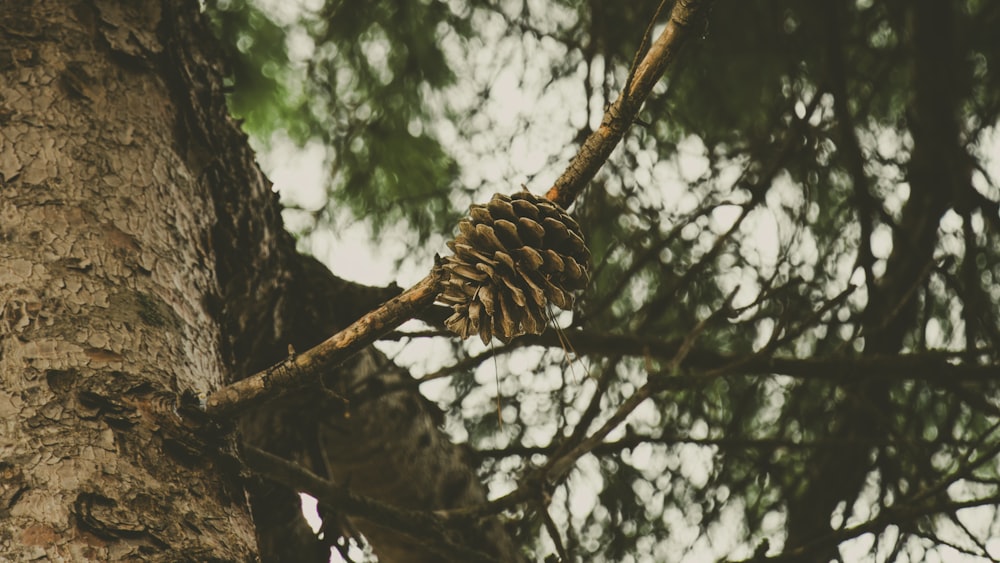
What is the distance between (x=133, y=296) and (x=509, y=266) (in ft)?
1.72

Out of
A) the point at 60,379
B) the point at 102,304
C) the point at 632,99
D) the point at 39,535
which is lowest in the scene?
the point at 39,535

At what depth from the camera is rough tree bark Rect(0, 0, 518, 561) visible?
91cm

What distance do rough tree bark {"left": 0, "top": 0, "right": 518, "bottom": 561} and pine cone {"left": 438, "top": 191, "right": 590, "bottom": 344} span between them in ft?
1.03

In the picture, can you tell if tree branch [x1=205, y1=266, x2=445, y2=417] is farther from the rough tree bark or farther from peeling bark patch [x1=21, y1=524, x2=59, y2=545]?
peeling bark patch [x1=21, y1=524, x2=59, y2=545]

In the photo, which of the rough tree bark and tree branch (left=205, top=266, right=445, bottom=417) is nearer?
the rough tree bark

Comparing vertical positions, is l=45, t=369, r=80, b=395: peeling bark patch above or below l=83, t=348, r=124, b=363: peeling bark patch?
below

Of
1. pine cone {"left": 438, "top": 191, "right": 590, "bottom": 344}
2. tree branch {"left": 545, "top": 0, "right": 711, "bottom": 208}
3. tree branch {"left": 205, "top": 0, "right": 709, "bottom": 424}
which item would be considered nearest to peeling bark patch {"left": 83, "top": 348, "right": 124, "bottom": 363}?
tree branch {"left": 205, "top": 0, "right": 709, "bottom": 424}

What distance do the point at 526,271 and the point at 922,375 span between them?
1.46 metres

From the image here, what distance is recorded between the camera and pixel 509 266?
39.9 inches

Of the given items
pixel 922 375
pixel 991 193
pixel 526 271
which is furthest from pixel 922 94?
pixel 526 271

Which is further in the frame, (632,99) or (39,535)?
(632,99)

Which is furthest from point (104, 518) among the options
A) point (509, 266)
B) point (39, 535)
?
point (509, 266)

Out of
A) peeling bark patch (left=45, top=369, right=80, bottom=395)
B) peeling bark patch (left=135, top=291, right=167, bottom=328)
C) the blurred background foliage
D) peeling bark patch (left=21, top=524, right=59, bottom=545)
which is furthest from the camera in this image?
the blurred background foliage

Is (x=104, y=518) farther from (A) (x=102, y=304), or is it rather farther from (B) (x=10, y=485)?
(A) (x=102, y=304)
